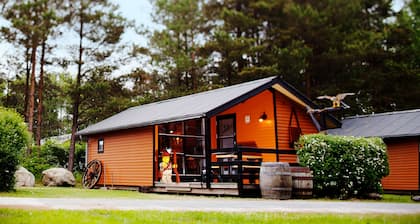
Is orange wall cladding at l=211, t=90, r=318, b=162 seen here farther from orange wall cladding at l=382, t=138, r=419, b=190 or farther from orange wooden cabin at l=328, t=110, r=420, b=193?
orange wall cladding at l=382, t=138, r=419, b=190

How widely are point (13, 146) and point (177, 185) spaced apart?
4.34m

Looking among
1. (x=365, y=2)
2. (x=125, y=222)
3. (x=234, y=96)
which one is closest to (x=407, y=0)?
(x=365, y=2)

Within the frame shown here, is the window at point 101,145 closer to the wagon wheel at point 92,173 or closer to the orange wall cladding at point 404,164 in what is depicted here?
the wagon wheel at point 92,173

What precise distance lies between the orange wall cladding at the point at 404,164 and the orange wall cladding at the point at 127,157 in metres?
7.73

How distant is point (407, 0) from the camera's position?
80.6ft

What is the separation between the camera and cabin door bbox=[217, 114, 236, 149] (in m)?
15.2

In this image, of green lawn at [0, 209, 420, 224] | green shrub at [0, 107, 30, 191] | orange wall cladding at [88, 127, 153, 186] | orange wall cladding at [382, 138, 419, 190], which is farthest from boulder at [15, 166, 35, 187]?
orange wall cladding at [382, 138, 419, 190]

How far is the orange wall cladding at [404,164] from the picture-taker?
1411cm

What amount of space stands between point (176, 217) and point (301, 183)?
5356 millimetres

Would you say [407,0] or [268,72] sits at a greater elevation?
[407,0]

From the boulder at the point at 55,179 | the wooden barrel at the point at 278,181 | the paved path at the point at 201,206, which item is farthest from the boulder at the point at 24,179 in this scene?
the wooden barrel at the point at 278,181

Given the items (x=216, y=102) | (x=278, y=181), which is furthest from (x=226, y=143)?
(x=278, y=181)

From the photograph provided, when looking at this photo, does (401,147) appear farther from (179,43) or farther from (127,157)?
(179,43)

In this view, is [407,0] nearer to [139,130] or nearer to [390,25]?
[390,25]
